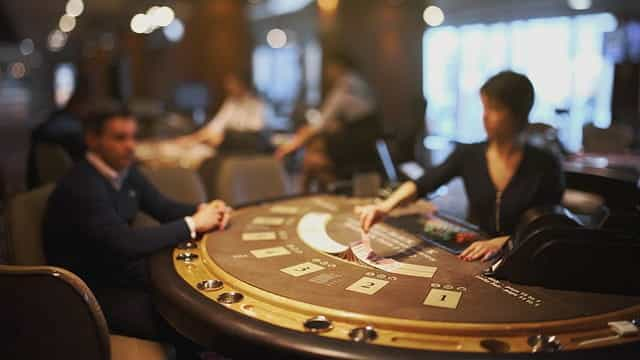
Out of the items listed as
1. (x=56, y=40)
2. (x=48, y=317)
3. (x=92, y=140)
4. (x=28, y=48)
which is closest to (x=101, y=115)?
(x=92, y=140)

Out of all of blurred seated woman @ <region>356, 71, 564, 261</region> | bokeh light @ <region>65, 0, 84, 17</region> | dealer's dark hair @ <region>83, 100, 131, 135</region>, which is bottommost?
blurred seated woman @ <region>356, 71, 564, 261</region>

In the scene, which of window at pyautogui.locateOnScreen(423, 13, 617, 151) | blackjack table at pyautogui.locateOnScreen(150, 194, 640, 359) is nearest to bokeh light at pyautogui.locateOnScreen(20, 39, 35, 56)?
window at pyautogui.locateOnScreen(423, 13, 617, 151)

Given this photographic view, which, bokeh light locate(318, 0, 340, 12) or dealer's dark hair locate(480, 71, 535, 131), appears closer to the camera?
dealer's dark hair locate(480, 71, 535, 131)

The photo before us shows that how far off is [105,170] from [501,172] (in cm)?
144

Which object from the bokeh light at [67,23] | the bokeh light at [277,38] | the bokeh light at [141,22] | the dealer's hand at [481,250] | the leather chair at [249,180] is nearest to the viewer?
the dealer's hand at [481,250]

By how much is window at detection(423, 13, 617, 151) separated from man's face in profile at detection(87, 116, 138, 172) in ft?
20.1

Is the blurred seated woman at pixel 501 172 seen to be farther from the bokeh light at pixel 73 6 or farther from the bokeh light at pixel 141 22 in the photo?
the bokeh light at pixel 73 6

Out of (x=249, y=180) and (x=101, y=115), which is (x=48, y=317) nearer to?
(x=101, y=115)

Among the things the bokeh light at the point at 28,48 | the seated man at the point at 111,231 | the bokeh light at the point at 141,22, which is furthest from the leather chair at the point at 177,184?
the bokeh light at the point at 28,48

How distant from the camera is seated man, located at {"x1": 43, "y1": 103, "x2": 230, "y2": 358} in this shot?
1.85 m

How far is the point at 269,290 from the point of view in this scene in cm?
147

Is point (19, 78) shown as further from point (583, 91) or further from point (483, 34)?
point (583, 91)

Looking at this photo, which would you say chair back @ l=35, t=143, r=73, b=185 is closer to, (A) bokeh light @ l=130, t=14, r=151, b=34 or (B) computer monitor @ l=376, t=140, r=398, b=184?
(B) computer monitor @ l=376, t=140, r=398, b=184

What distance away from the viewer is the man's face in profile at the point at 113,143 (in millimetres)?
2217
